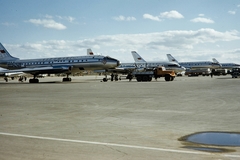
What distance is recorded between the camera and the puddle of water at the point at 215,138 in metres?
7.20

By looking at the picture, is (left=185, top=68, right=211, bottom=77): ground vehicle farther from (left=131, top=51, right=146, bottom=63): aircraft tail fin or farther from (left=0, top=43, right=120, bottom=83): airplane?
(left=0, top=43, right=120, bottom=83): airplane

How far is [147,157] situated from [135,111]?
279 inches

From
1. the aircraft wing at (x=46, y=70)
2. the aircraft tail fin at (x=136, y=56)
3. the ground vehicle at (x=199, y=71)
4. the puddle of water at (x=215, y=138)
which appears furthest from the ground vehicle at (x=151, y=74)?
the aircraft tail fin at (x=136, y=56)

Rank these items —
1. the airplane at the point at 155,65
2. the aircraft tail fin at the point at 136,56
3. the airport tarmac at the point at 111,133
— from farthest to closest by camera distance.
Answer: the aircraft tail fin at the point at 136,56
the airplane at the point at 155,65
the airport tarmac at the point at 111,133

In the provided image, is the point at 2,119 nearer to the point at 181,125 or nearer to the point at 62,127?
the point at 62,127

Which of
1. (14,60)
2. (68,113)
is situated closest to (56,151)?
(68,113)

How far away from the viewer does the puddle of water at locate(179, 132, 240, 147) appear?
720cm

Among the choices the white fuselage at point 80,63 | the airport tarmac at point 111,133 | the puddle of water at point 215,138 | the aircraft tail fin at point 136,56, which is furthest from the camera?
the aircraft tail fin at point 136,56

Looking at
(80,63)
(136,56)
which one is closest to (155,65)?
(136,56)

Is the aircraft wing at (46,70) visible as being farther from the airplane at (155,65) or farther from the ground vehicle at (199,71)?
the ground vehicle at (199,71)

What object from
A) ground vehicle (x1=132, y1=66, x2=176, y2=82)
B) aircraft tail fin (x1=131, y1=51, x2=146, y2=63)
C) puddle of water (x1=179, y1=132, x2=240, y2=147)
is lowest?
puddle of water (x1=179, y1=132, x2=240, y2=147)

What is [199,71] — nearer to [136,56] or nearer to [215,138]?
[136,56]

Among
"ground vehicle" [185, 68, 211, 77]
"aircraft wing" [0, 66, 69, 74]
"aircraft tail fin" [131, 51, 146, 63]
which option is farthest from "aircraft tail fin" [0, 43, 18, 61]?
"ground vehicle" [185, 68, 211, 77]

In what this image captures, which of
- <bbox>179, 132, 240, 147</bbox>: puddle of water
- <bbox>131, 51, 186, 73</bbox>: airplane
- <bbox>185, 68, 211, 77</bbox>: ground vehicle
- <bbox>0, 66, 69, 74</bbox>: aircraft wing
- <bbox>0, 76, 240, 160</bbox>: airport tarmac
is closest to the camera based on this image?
<bbox>0, 76, 240, 160</bbox>: airport tarmac
